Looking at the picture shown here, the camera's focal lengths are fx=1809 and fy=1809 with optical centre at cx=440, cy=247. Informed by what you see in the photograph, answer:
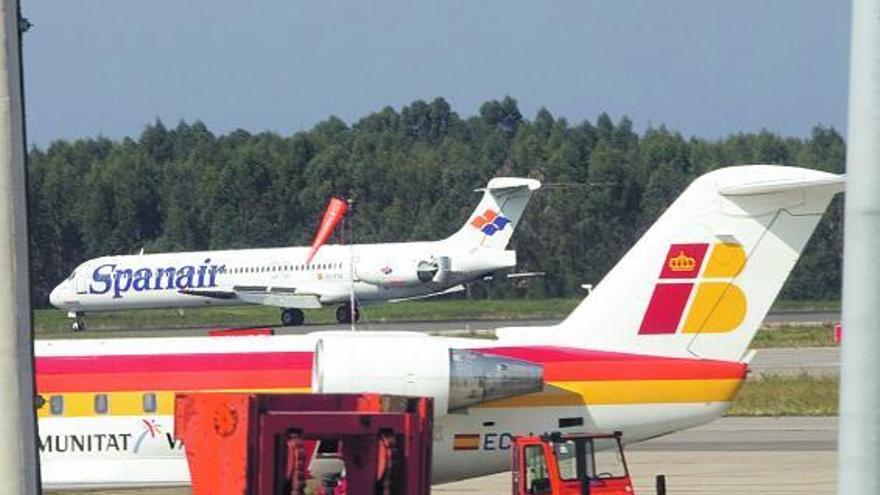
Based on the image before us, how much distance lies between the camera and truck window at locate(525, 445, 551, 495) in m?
16.3

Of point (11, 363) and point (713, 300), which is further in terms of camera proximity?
point (713, 300)

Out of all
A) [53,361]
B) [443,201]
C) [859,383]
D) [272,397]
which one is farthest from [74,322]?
[859,383]

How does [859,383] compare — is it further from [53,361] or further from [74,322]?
[74,322]

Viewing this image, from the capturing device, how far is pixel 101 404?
741 inches

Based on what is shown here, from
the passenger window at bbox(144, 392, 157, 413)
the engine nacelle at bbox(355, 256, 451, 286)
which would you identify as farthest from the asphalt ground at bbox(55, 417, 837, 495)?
the engine nacelle at bbox(355, 256, 451, 286)

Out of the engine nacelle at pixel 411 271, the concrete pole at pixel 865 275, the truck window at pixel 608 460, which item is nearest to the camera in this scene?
the concrete pole at pixel 865 275

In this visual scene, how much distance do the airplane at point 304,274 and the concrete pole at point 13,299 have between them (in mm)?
52924

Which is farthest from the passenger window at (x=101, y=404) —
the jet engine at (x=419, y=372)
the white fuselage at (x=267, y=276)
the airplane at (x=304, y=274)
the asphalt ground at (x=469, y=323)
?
the white fuselage at (x=267, y=276)

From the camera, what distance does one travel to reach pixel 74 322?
6353 centimetres

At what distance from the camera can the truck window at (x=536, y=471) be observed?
16312 millimetres

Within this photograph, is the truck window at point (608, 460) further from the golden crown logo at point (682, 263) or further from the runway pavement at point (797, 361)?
the runway pavement at point (797, 361)

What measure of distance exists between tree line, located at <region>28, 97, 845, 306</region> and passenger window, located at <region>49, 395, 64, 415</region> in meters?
64.5

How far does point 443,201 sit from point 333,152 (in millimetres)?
8496

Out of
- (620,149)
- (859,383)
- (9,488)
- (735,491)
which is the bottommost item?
Result: (735,491)
